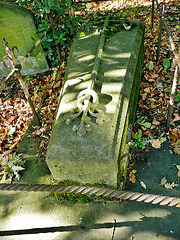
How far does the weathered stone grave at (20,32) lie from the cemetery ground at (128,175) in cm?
63

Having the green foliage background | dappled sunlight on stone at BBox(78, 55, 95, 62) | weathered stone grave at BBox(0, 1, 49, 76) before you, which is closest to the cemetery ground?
weathered stone grave at BBox(0, 1, 49, 76)

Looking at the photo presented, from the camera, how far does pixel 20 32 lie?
4129mm

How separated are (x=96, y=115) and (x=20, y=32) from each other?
115 inches

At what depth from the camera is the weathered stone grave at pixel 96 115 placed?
215 centimetres

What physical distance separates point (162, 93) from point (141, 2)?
405 centimetres

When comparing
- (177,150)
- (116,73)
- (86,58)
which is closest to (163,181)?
(177,150)

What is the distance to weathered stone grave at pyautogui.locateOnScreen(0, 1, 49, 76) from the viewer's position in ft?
12.7

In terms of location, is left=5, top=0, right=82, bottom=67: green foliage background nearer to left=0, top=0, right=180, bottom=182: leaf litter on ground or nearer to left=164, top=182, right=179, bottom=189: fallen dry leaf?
left=0, top=0, right=180, bottom=182: leaf litter on ground

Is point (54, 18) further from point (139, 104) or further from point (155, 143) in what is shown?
point (155, 143)

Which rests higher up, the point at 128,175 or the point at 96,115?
the point at 96,115

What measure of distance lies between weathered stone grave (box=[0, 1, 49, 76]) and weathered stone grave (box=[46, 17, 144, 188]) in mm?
1380

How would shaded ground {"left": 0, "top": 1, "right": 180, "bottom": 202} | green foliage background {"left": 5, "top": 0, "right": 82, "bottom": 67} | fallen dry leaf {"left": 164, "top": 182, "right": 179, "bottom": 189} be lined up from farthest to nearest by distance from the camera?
green foliage background {"left": 5, "top": 0, "right": 82, "bottom": 67}, shaded ground {"left": 0, "top": 1, "right": 180, "bottom": 202}, fallen dry leaf {"left": 164, "top": 182, "right": 179, "bottom": 189}

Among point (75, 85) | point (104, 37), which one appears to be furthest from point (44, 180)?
point (104, 37)

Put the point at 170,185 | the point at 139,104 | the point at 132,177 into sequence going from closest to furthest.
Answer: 1. the point at 170,185
2. the point at 132,177
3. the point at 139,104
